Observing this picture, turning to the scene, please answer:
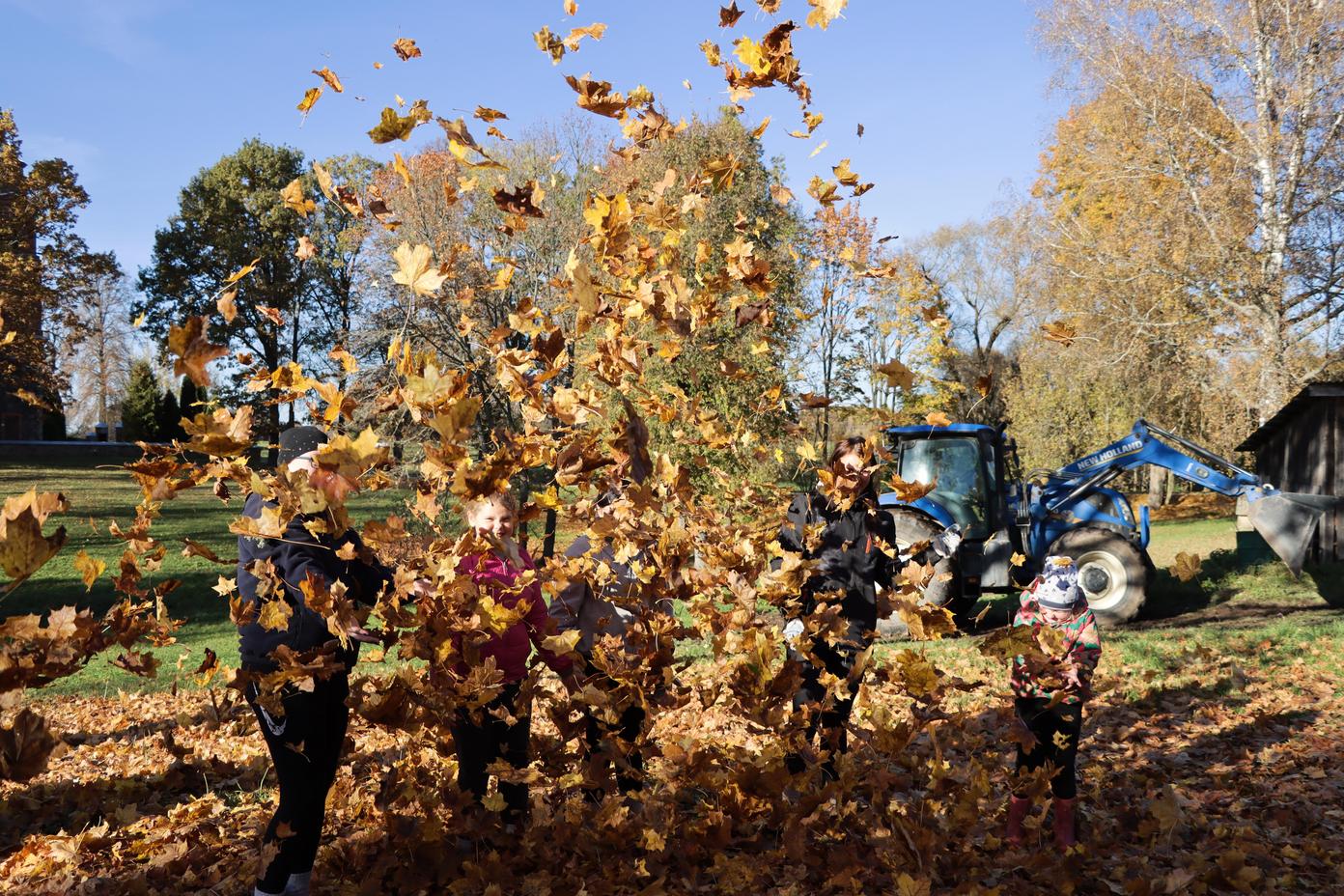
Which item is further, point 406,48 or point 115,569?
point 115,569

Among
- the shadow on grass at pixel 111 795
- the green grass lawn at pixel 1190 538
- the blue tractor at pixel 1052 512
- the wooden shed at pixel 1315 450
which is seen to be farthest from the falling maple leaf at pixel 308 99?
the green grass lawn at pixel 1190 538

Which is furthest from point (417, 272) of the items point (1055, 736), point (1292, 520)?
point (1292, 520)

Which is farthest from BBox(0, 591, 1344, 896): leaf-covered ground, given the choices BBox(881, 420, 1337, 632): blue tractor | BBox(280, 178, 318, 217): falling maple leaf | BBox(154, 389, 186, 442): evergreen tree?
BBox(154, 389, 186, 442): evergreen tree

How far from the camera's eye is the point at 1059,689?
3.99 metres

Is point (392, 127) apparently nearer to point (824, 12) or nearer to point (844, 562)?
point (824, 12)

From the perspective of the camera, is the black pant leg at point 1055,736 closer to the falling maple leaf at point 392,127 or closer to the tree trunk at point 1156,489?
the falling maple leaf at point 392,127

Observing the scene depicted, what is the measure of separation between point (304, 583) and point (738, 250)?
2244 mm

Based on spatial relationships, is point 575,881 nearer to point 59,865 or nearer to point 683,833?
point 683,833

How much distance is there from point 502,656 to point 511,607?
0.26 m

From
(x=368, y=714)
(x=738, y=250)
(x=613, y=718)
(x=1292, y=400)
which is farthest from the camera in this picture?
(x=1292, y=400)

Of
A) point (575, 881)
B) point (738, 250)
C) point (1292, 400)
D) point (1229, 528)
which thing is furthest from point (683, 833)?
point (1229, 528)

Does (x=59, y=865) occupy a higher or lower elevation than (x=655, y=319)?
lower

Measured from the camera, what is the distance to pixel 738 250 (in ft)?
13.1

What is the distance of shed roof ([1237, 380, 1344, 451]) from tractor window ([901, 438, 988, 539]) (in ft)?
23.8
